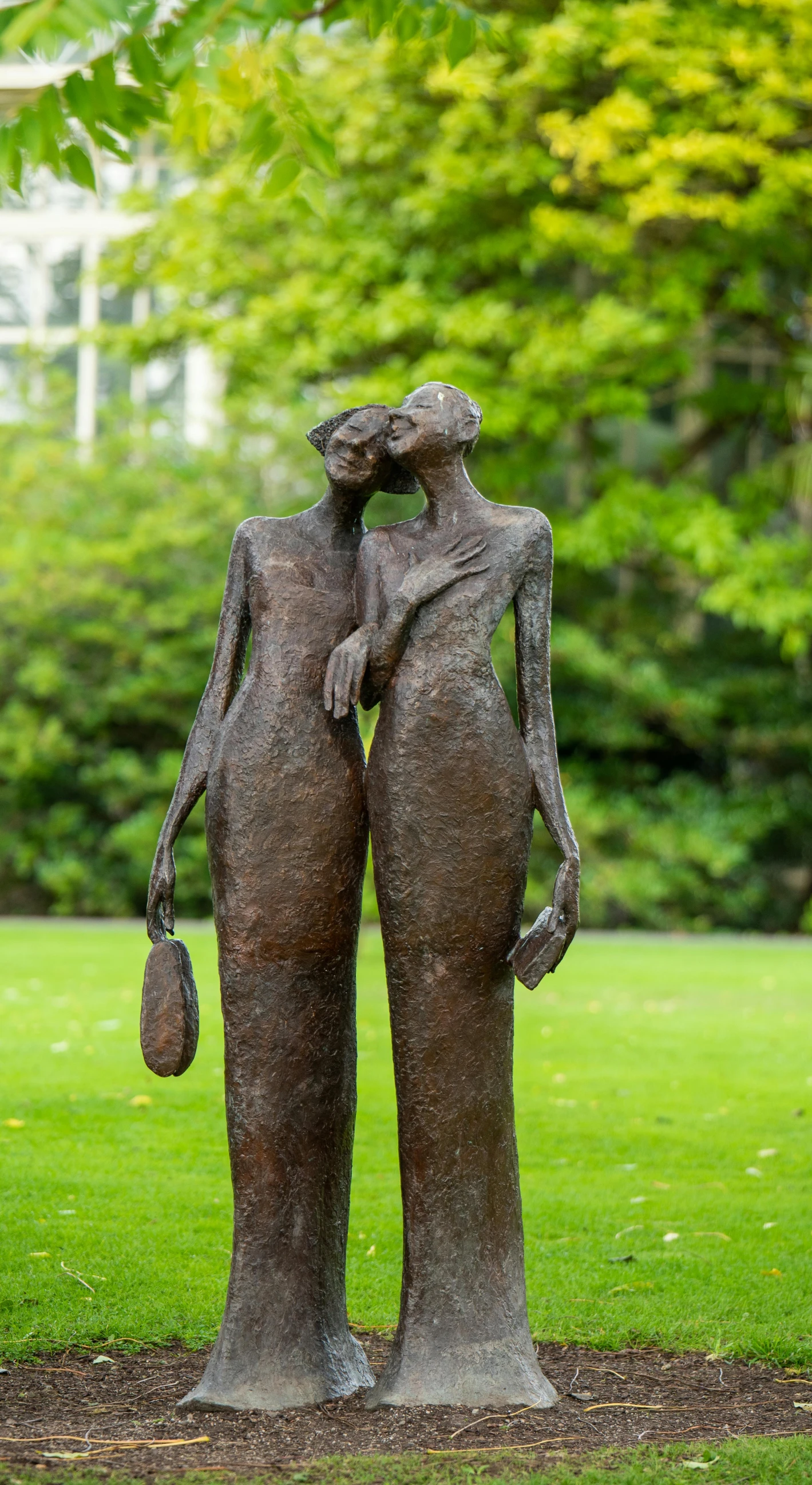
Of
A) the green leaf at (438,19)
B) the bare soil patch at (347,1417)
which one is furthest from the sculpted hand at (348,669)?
the green leaf at (438,19)

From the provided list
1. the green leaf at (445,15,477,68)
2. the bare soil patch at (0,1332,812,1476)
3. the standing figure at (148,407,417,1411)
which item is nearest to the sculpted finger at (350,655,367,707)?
the standing figure at (148,407,417,1411)

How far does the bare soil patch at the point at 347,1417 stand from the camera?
381cm

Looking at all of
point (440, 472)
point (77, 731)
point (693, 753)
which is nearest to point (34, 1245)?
point (440, 472)

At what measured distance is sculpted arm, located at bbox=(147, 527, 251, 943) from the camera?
14.5 ft

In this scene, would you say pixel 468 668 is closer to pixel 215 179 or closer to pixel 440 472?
pixel 440 472

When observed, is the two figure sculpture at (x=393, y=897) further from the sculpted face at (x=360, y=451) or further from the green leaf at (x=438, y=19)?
the green leaf at (x=438, y=19)

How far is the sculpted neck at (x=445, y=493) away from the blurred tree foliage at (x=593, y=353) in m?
11.9

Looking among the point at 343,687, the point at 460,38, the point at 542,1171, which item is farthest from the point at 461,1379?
the point at 460,38

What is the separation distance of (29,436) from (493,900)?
1600 cm

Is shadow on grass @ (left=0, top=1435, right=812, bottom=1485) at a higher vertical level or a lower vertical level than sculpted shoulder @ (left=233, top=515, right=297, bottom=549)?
lower

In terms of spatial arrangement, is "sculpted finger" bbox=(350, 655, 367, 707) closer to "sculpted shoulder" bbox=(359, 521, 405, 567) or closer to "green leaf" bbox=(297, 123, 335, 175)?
"sculpted shoulder" bbox=(359, 521, 405, 567)

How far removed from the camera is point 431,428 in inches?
166

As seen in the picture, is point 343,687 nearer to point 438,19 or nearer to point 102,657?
point 438,19

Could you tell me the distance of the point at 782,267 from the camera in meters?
17.9
